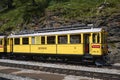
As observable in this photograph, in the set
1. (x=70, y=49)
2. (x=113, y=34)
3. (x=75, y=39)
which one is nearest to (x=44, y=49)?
(x=70, y=49)

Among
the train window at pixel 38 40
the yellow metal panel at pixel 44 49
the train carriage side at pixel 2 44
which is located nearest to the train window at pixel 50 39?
the yellow metal panel at pixel 44 49

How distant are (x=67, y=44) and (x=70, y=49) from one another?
554 mm

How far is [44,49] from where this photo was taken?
27.9m

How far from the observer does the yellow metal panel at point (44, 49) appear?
26922mm

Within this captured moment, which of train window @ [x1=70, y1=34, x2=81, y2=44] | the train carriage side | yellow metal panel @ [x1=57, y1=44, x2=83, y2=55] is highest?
train window @ [x1=70, y1=34, x2=81, y2=44]

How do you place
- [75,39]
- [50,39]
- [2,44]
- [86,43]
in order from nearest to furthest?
[86,43] → [75,39] → [50,39] → [2,44]

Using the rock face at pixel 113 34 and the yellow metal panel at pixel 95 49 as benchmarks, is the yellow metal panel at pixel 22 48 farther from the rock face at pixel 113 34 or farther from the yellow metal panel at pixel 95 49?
the yellow metal panel at pixel 95 49

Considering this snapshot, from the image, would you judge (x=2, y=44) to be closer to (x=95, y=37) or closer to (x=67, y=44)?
(x=67, y=44)


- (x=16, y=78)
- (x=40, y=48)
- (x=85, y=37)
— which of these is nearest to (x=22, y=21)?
(x=40, y=48)

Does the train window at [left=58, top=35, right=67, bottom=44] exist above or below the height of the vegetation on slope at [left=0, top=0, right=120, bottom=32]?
below

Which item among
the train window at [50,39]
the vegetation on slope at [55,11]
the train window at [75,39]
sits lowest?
the train window at [50,39]

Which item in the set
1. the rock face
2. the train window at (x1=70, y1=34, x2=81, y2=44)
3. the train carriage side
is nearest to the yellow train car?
the train window at (x1=70, y1=34, x2=81, y2=44)

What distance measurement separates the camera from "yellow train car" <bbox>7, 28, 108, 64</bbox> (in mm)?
23219

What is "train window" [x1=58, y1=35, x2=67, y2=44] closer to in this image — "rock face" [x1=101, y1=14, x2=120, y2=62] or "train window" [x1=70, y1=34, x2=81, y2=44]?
"train window" [x1=70, y1=34, x2=81, y2=44]
